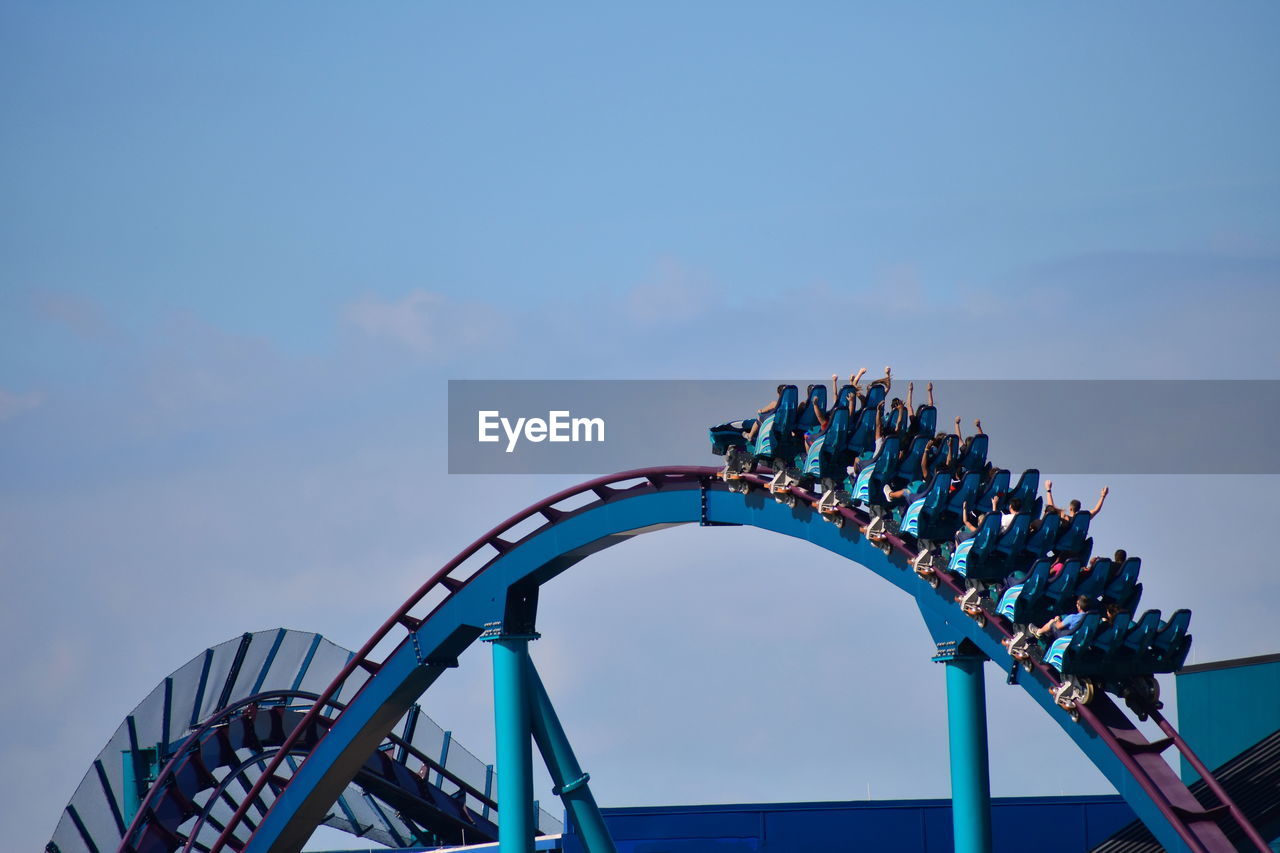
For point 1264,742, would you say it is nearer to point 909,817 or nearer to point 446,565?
point 909,817

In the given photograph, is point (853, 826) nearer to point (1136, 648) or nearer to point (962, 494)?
point (962, 494)

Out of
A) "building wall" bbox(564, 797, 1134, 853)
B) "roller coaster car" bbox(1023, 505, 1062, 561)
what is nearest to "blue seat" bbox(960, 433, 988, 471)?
"roller coaster car" bbox(1023, 505, 1062, 561)

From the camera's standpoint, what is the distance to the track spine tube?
2359 centimetres

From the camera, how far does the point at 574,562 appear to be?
78.8 ft

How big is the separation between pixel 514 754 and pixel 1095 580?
8675 millimetres

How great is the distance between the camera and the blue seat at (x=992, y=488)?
63.5ft

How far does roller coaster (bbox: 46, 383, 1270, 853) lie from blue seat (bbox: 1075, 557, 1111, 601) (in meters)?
0.02

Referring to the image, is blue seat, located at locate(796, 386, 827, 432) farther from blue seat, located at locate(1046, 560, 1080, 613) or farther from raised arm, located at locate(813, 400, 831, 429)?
blue seat, located at locate(1046, 560, 1080, 613)

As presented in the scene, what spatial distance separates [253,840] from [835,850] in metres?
9.12

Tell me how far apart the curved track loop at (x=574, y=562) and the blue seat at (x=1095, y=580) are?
0.86m

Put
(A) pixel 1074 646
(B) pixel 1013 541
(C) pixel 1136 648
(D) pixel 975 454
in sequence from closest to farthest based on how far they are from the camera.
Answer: (A) pixel 1074 646 < (C) pixel 1136 648 < (B) pixel 1013 541 < (D) pixel 975 454

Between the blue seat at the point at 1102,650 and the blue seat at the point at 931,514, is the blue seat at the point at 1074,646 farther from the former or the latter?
the blue seat at the point at 931,514

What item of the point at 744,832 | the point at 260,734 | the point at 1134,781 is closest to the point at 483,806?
the point at 260,734

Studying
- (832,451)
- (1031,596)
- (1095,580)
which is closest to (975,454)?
(832,451)
